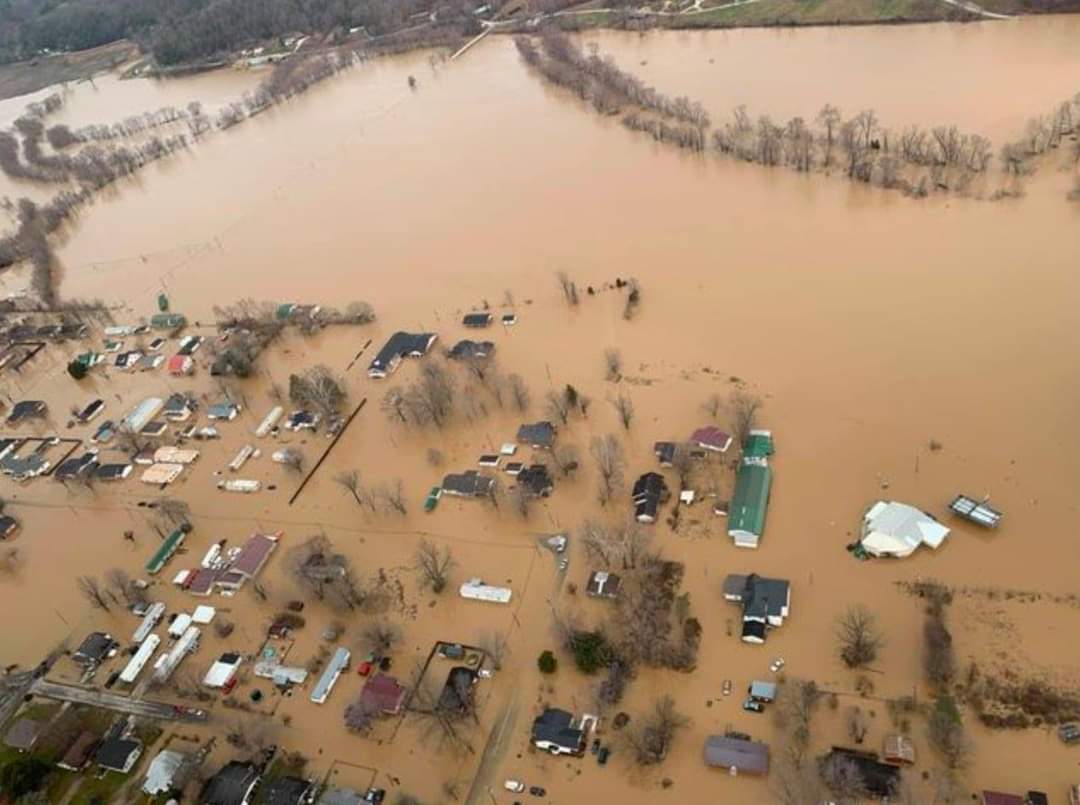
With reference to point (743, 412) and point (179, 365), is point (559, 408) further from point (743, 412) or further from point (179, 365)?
point (179, 365)

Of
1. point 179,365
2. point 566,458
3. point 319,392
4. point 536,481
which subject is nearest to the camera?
point 536,481

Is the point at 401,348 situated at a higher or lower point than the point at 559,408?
higher

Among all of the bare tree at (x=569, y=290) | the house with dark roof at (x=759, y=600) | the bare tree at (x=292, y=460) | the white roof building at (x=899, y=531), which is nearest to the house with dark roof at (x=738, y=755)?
the house with dark roof at (x=759, y=600)

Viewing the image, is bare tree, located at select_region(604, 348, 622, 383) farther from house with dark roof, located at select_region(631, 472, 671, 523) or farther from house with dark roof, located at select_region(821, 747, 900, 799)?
house with dark roof, located at select_region(821, 747, 900, 799)

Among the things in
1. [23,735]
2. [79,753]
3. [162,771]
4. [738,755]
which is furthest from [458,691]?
[23,735]

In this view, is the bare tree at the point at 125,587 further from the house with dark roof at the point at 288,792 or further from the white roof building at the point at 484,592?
the white roof building at the point at 484,592

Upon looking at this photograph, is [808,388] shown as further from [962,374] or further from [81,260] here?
[81,260]
